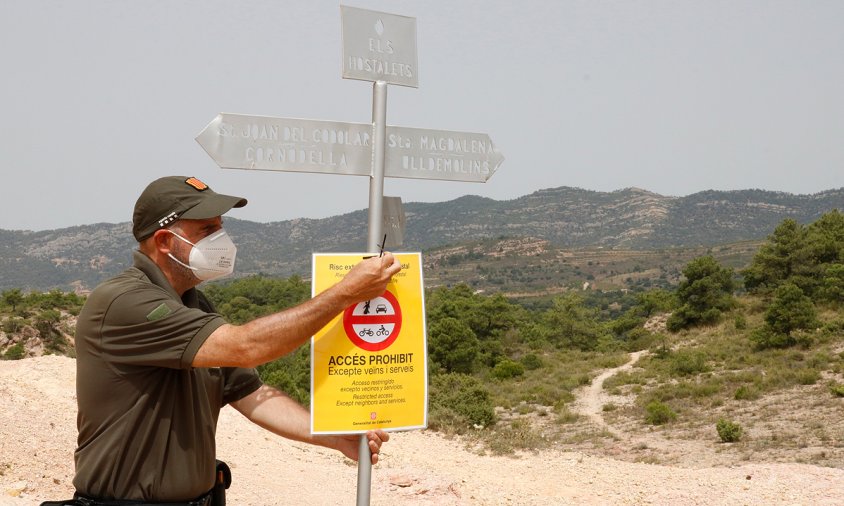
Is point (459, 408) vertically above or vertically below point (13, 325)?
below

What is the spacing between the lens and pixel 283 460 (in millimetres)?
9352

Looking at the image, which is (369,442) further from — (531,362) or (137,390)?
(531,362)

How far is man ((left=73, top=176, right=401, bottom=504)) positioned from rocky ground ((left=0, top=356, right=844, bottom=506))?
4.86 meters

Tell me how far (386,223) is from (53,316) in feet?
97.9

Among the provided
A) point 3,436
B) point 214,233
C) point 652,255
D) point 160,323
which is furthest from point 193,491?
point 652,255

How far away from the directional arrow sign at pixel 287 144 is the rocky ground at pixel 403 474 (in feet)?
16.4

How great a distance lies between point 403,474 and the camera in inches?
319

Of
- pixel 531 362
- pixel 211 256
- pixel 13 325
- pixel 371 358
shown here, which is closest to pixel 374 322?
pixel 371 358

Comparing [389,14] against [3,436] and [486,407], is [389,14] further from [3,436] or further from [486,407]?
[486,407]

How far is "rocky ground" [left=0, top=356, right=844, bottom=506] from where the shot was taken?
7234 mm

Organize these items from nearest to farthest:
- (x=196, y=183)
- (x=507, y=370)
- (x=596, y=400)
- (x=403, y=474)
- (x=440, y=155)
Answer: (x=196, y=183)
(x=440, y=155)
(x=403, y=474)
(x=596, y=400)
(x=507, y=370)

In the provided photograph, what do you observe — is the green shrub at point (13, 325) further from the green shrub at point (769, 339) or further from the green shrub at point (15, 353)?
the green shrub at point (769, 339)

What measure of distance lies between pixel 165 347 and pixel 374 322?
678 millimetres

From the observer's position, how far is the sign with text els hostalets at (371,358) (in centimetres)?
224
